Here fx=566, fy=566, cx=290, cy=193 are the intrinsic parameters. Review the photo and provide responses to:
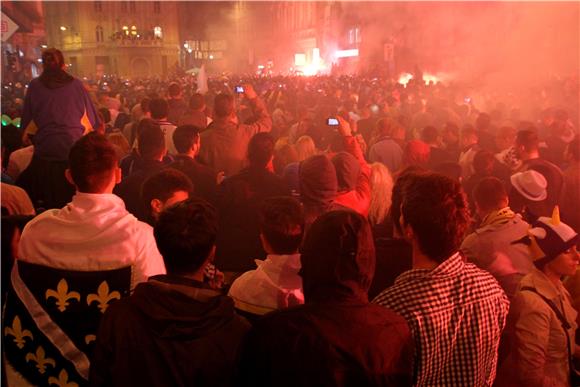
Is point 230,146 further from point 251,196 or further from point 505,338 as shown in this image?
point 505,338

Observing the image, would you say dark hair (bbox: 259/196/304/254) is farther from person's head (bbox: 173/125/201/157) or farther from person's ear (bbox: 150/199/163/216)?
person's head (bbox: 173/125/201/157)

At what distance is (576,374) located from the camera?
2.86 metres

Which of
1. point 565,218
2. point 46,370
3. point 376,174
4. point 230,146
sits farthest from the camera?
point 230,146

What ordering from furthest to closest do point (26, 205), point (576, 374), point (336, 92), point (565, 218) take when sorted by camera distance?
point (336, 92) < point (565, 218) < point (26, 205) < point (576, 374)

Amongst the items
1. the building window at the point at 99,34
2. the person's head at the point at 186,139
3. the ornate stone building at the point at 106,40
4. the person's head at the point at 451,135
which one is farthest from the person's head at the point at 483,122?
the building window at the point at 99,34

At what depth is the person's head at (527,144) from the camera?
5523mm

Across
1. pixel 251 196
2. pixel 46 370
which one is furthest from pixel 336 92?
pixel 46 370

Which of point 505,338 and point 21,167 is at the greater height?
point 21,167

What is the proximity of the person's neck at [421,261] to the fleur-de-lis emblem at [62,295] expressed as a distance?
142 cm

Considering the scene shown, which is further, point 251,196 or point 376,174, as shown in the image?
point 376,174

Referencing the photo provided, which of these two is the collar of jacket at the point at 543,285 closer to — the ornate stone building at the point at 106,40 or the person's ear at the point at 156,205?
the person's ear at the point at 156,205

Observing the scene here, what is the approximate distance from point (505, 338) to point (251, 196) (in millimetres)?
1955

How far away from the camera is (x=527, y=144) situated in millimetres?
5570

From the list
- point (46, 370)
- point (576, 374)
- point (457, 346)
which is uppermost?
point (457, 346)
